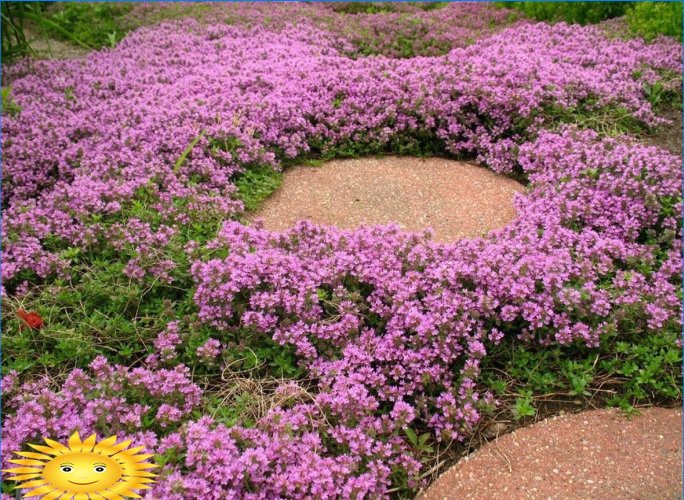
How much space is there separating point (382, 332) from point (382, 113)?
2.76 meters

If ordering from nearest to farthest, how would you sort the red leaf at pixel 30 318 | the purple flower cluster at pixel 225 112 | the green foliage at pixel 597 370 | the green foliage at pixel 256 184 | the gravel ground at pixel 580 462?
the gravel ground at pixel 580 462, the green foliage at pixel 597 370, the red leaf at pixel 30 318, the purple flower cluster at pixel 225 112, the green foliage at pixel 256 184

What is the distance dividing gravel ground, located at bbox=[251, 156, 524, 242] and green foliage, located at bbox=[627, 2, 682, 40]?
324cm

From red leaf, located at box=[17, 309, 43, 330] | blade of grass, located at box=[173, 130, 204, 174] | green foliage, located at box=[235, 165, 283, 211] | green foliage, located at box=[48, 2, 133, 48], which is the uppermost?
green foliage, located at box=[48, 2, 133, 48]

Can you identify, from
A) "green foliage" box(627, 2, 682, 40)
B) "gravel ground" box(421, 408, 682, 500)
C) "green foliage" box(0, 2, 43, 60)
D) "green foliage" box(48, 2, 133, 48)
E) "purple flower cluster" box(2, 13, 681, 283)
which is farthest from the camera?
"green foliage" box(48, 2, 133, 48)

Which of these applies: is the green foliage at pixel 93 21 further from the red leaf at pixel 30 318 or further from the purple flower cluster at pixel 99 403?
the purple flower cluster at pixel 99 403

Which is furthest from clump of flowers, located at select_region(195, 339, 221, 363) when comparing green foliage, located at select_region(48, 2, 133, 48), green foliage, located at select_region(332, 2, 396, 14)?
green foliage, located at select_region(332, 2, 396, 14)

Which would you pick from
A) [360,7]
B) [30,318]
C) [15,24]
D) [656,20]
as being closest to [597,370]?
[30,318]

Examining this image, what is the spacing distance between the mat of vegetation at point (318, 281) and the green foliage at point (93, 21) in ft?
8.78

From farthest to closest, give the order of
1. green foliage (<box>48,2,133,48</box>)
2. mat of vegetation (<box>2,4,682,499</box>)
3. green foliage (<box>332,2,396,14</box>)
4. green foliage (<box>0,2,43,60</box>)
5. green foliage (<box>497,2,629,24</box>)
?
green foliage (<box>332,2,396,14</box>) < green foliage (<box>48,2,133,48</box>) < green foliage (<box>497,2,629,24</box>) < green foliage (<box>0,2,43,60</box>) < mat of vegetation (<box>2,4,682,499</box>)

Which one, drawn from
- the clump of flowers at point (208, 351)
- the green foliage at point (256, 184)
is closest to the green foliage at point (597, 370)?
the clump of flowers at point (208, 351)

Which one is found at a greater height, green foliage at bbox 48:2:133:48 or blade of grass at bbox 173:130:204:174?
green foliage at bbox 48:2:133:48

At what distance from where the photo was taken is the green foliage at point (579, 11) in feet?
26.2

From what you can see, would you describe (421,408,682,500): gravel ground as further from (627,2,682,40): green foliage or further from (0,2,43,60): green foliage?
(0,2,43,60): green foliage

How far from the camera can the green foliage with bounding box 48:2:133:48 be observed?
834 cm
